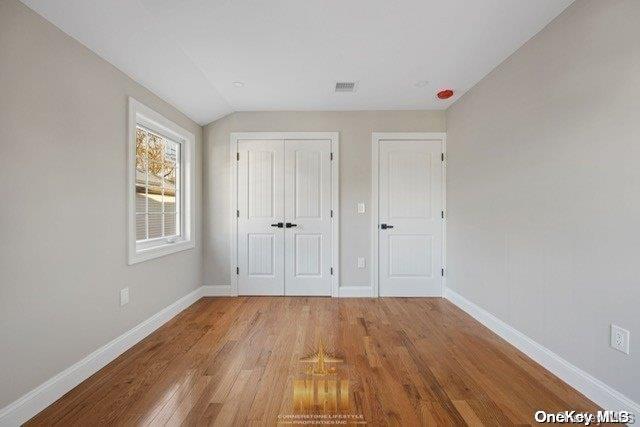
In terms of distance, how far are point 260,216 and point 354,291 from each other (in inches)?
60.5

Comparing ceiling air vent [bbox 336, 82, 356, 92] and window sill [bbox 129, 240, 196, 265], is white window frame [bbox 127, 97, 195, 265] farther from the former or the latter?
ceiling air vent [bbox 336, 82, 356, 92]

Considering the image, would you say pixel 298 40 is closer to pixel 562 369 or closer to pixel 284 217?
pixel 284 217

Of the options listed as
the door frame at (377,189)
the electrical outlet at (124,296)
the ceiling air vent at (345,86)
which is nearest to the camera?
the electrical outlet at (124,296)

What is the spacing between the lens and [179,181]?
325cm

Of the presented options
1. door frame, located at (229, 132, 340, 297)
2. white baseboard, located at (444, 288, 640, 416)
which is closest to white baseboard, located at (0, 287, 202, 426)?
door frame, located at (229, 132, 340, 297)

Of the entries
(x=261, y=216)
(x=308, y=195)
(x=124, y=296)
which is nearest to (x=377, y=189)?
(x=308, y=195)

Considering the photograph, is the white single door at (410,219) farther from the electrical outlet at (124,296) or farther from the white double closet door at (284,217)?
the electrical outlet at (124,296)

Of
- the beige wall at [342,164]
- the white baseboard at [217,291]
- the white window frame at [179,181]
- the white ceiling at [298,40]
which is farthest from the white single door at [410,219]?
the white window frame at [179,181]

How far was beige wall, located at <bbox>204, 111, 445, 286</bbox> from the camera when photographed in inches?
140

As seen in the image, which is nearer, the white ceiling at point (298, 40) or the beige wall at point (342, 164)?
the white ceiling at point (298, 40)

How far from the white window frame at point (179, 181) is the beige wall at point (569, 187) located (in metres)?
3.14

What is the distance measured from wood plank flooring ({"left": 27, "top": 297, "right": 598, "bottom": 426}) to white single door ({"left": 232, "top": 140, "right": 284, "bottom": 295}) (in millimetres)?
744

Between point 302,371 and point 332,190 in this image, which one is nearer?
point 302,371

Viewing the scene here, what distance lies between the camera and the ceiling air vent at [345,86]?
2834mm
